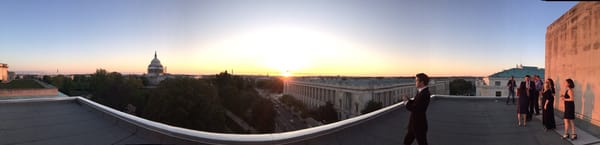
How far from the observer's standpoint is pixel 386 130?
6496 mm

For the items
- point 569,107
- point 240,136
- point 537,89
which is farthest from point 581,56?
point 240,136

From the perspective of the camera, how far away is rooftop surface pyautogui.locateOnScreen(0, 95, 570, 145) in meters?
5.34

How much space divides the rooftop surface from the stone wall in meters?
1.12

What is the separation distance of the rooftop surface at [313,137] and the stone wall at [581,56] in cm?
112

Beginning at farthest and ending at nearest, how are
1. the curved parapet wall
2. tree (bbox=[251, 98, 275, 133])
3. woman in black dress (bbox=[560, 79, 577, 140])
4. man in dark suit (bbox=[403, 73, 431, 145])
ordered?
tree (bbox=[251, 98, 275, 133]) → woman in black dress (bbox=[560, 79, 577, 140]) → man in dark suit (bbox=[403, 73, 431, 145]) → the curved parapet wall

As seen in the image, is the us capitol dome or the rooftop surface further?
the us capitol dome

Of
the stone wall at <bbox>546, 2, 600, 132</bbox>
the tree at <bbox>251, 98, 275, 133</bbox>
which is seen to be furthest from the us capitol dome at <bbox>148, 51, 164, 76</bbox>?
the stone wall at <bbox>546, 2, 600, 132</bbox>

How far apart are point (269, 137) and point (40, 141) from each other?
406 cm

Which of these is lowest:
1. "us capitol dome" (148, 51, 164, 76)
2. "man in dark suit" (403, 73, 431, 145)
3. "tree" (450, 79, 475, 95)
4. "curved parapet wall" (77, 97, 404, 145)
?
"tree" (450, 79, 475, 95)

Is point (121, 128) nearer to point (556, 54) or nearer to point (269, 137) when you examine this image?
point (269, 137)

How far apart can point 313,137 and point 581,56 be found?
25.4ft

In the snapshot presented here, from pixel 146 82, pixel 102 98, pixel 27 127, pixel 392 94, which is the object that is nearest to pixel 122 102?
pixel 102 98

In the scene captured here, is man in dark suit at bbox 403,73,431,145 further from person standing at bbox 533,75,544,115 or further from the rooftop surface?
person standing at bbox 533,75,544,115

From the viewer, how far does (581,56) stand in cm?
791
